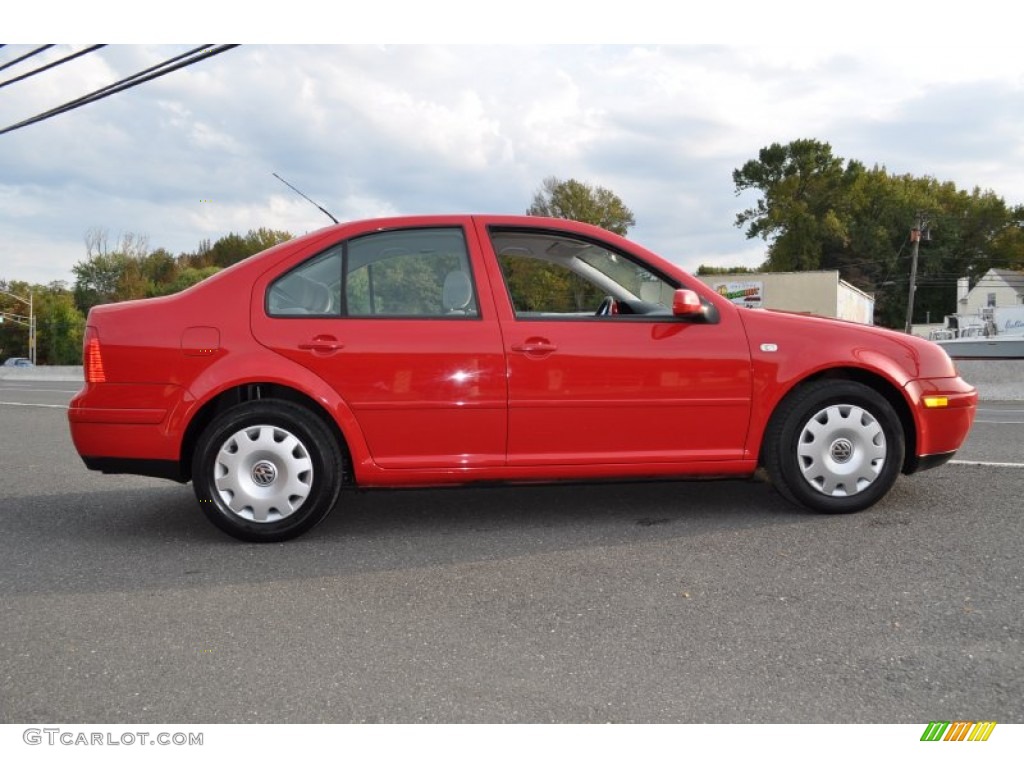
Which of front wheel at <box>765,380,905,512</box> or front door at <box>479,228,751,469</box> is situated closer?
front door at <box>479,228,751,469</box>

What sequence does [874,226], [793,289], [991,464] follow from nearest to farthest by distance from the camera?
[991,464]
[793,289]
[874,226]

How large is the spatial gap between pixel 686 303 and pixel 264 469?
222 centimetres

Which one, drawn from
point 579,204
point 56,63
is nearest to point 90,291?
point 579,204

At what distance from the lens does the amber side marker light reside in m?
4.12

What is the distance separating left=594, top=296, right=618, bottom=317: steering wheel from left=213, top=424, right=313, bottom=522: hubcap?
67.4 inches

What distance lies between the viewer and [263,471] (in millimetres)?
4094

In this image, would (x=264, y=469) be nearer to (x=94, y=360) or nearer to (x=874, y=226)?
(x=94, y=360)

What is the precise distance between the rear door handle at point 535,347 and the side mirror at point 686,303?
2.08 ft

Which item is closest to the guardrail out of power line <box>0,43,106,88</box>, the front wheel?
power line <box>0,43,106,88</box>

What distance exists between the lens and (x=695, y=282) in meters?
4.41

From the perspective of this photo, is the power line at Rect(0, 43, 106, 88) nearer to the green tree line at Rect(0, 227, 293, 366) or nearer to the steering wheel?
the steering wheel
